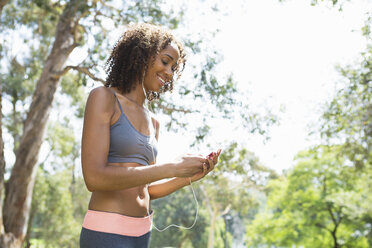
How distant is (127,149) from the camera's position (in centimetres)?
145

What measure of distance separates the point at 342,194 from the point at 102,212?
22464 mm

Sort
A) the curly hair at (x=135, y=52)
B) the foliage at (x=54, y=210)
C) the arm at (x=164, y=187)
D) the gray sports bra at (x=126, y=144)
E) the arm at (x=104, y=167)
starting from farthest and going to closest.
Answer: the foliage at (x=54, y=210), the arm at (x=164, y=187), the curly hair at (x=135, y=52), the gray sports bra at (x=126, y=144), the arm at (x=104, y=167)

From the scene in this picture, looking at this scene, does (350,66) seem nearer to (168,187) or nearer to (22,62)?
(168,187)

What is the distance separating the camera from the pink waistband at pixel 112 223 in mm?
1355

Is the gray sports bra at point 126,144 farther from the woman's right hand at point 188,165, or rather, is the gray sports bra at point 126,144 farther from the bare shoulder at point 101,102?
the woman's right hand at point 188,165

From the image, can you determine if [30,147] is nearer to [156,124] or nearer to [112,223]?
[156,124]

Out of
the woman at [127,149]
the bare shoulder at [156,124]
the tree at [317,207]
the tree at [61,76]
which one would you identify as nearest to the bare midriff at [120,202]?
the woman at [127,149]

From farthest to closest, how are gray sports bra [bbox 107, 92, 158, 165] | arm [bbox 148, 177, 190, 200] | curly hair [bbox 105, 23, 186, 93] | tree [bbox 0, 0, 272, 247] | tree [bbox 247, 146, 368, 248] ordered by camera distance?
tree [bbox 247, 146, 368, 248] < tree [bbox 0, 0, 272, 247] < arm [bbox 148, 177, 190, 200] < curly hair [bbox 105, 23, 186, 93] < gray sports bra [bbox 107, 92, 158, 165]

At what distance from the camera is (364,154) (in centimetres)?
1038

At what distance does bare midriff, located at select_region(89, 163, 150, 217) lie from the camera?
139 cm

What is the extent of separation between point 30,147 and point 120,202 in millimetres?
7255

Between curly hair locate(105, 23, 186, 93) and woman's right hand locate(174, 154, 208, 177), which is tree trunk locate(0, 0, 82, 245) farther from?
woman's right hand locate(174, 154, 208, 177)

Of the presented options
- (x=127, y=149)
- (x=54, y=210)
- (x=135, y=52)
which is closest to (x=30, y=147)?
(x=135, y=52)

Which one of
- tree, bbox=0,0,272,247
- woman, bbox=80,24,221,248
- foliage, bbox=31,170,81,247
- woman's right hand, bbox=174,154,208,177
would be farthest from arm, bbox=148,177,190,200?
foliage, bbox=31,170,81,247
